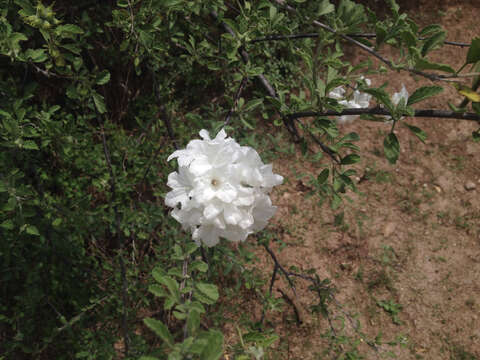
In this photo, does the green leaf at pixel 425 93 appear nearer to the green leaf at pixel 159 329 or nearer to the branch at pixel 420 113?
the branch at pixel 420 113

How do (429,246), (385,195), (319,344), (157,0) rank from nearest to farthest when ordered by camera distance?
(157,0)
(319,344)
(429,246)
(385,195)

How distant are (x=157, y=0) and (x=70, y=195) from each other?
1.82 metres

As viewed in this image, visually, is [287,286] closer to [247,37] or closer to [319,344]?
[319,344]

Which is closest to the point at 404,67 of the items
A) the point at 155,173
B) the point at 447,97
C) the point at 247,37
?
the point at 247,37

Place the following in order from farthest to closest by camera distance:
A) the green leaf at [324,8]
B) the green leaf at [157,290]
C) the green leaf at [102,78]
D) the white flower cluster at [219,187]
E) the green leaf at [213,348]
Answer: the green leaf at [102,78]
the green leaf at [324,8]
the white flower cluster at [219,187]
the green leaf at [157,290]
the green leaf at [213,348]

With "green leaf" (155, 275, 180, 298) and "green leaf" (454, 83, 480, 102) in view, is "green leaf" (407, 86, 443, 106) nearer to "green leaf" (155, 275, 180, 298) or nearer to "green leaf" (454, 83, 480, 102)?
"green leaf" (454, 83, 480, 102)

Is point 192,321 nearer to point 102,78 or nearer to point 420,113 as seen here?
point 420,113

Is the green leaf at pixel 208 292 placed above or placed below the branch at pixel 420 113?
below

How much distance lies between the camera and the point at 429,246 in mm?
3471

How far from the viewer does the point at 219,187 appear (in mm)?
1117

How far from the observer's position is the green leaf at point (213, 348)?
0.77 m

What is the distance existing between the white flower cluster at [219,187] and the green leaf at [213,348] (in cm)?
38

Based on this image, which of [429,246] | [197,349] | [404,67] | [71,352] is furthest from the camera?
[429,246]

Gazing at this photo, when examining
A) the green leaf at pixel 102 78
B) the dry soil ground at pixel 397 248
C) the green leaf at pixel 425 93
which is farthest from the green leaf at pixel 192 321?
the dry soil ground at pixel 397 248
